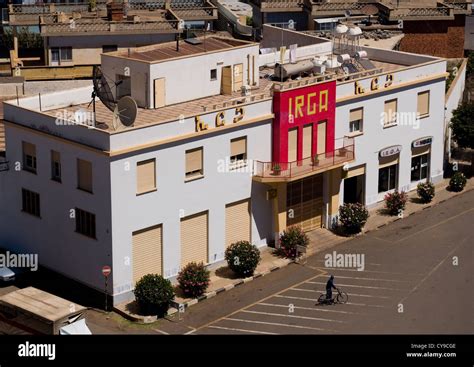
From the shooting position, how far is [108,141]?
41.2m

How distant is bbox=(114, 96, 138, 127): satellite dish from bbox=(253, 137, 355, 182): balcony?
694 centimetres

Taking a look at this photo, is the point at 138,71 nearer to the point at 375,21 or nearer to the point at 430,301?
the point at 430,301

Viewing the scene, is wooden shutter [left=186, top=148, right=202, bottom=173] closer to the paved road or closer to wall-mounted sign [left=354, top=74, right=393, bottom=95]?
the paved road

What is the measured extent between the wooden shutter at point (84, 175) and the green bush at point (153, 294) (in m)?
4.29

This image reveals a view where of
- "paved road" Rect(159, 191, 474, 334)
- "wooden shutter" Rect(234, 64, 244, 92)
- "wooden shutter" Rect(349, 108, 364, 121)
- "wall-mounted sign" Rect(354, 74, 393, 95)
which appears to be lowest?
"paved road" Rect(159, 191, 474, 334)

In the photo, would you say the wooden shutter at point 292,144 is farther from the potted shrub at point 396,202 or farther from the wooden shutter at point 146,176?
the wooden shutter at point 146,176

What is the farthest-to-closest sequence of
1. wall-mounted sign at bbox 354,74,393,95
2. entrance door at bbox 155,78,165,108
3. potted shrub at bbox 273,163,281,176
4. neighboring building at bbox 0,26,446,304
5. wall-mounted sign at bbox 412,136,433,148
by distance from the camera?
wall-mounted sign at bbox 412,136,433,148 < wall-mounted sign at bbox 354,74,393,95 < potted shrub at bbox 273,163,281,176 < entrance door at bbox 155,78,165,108 < neighboring building at bbox 0,26,446,304

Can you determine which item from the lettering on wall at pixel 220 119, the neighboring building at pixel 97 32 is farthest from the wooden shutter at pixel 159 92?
the neighboring building at pixel 97 32

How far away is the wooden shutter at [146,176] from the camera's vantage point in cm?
4271

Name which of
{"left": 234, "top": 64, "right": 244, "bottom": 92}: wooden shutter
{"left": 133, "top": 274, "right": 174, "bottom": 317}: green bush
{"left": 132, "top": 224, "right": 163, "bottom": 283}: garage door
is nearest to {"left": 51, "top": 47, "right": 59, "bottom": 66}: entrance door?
{"left": 234, "top": 64, "right": 244, "bottom": 92}: wooden shutter

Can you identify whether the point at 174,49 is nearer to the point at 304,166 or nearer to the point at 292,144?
the point at 292,144

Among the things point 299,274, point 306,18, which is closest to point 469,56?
point 306,18

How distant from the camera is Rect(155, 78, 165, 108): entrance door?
47438 millimetres

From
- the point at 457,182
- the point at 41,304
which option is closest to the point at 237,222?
the point at 41,304
